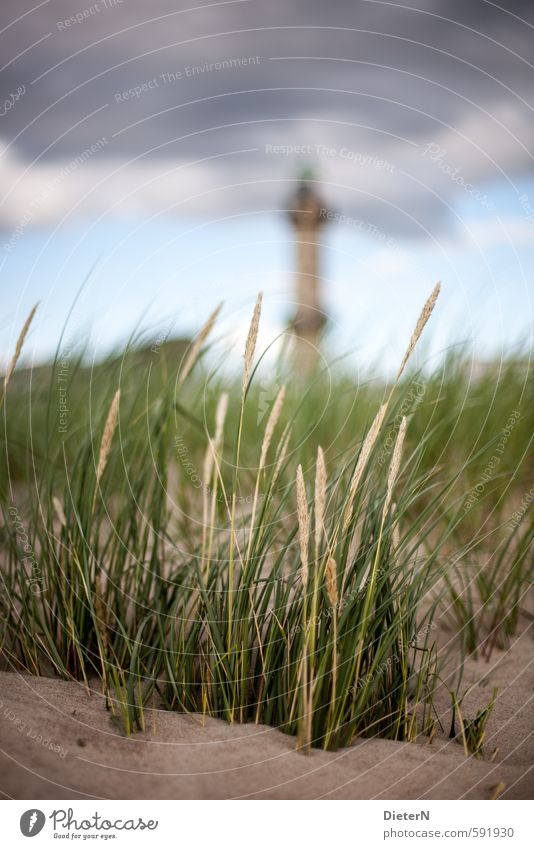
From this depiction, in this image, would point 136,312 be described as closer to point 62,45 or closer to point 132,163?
point 132,163

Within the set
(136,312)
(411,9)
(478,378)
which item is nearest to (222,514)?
(136,312)

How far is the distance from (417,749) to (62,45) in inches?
81.5

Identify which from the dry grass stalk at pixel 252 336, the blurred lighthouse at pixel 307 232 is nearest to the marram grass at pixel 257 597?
the dry grass stalk at pixel 252 336

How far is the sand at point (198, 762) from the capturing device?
119 centimetres

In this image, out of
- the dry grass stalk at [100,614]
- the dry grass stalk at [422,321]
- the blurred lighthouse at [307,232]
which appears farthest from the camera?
the blurred lighthouse at [307,232]

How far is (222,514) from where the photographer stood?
8.29ft

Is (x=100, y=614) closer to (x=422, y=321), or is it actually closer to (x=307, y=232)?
(x=422, y=321)
